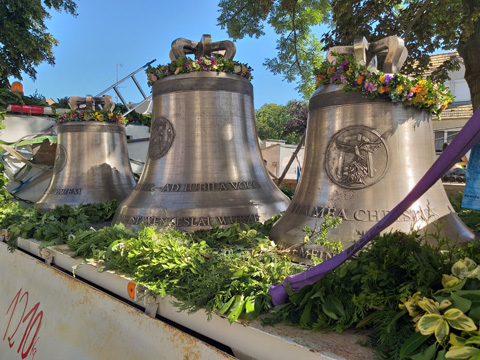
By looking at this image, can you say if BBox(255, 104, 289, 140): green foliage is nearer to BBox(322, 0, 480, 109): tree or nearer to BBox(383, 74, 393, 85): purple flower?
BBox(322, 0, 480, 109): tree

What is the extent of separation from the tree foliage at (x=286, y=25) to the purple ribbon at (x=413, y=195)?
13.1 feet

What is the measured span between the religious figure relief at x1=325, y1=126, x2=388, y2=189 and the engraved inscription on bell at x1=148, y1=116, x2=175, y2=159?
1.49 meters

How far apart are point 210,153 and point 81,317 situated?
1.50 metres

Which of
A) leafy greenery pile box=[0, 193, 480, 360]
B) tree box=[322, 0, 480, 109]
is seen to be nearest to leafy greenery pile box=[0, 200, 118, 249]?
leafy greenery pile box=[0, 193, 480, 360]

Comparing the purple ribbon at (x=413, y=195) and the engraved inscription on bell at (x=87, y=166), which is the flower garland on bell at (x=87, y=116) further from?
→ the purple ribbon at (x=413, y=195)

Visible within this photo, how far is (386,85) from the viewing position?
7.20ft

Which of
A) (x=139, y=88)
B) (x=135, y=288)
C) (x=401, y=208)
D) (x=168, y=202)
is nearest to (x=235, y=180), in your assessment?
(x=168, y=202)

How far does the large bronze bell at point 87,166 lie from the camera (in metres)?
4.74

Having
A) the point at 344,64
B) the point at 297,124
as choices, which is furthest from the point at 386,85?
the point at 297,124

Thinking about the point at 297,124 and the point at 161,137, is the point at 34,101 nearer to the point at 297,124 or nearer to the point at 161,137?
the point at 161,137

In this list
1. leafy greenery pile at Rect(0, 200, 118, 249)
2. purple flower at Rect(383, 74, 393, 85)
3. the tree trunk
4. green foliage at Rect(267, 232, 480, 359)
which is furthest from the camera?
the tree trunk

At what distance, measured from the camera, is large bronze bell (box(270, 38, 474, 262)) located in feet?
7.37

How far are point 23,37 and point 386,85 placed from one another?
12557 mm

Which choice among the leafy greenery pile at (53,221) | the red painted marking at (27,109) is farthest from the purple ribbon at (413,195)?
the red painted marking at (27,109)
